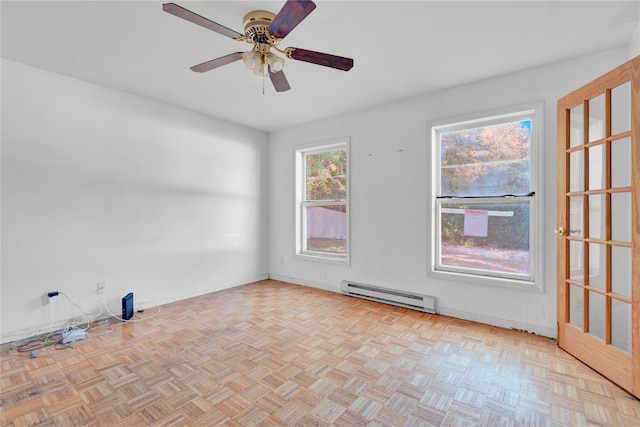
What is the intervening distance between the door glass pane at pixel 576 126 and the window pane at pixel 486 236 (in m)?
0.68

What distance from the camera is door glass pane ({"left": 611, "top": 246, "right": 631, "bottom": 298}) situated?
210 cm

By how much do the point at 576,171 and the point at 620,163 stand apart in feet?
0.84

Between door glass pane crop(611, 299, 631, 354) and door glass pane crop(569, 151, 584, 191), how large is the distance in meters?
0.91

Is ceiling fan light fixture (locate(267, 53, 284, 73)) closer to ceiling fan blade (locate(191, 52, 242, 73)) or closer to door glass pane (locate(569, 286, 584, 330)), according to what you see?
ceiling fan blade (locate(191, 52, 242, 73))

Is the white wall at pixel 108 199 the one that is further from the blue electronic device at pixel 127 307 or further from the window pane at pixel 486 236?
the window pane at pixel 486 236

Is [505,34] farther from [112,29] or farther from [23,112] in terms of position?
[23,112]

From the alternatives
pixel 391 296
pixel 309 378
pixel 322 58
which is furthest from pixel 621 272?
pixel 322 58

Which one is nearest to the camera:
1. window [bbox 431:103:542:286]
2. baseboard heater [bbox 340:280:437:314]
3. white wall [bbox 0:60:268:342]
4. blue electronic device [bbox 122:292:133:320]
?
white wall [bbox 0:60:268:342]

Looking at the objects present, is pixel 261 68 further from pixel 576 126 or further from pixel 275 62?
pixel 576 126

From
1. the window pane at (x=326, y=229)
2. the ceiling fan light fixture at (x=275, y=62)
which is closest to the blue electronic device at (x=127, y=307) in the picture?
the window pane at (x=326, y=229)

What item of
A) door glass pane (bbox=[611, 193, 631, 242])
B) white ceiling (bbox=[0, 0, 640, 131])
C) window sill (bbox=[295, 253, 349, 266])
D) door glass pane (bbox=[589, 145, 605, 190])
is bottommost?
window sill (bbox=[295, 253, 349, 266])

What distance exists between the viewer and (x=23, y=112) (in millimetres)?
2709

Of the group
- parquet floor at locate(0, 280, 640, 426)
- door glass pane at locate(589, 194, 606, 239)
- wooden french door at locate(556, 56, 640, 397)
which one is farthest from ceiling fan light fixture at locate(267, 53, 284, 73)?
door glass pane at locate(589, 194, 606, 239)

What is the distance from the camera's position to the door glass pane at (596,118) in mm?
2217
